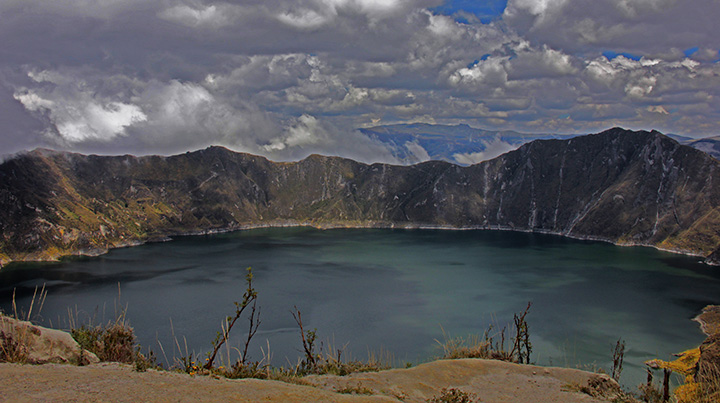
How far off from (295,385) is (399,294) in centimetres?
7510

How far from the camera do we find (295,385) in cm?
1406

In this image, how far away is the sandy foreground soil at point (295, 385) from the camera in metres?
11.6

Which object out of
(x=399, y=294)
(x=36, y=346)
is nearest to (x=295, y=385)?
(x=36, y=346)

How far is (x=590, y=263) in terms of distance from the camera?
383 feet

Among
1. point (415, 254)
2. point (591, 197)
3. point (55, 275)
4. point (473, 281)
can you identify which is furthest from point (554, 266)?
point (55, 275)

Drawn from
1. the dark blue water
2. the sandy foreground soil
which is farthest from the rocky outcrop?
A: the dark blue water

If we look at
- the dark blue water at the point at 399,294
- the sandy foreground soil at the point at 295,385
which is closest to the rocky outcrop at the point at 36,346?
the sandy foreground soil at the point at 295,385

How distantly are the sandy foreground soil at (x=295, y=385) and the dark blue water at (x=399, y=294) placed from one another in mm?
18555

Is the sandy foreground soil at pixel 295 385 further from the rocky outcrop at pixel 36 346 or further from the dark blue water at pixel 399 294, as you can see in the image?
the dark blue water at pixel 399 294

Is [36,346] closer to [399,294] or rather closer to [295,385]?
[295,385]

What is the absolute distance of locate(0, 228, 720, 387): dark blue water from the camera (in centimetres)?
5809

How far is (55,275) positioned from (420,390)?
4475 inches

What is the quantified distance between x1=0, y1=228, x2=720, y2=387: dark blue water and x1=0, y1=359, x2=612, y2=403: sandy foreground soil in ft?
60.9

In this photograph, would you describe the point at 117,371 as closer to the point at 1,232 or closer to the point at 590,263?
Answer: the point at 590,263
